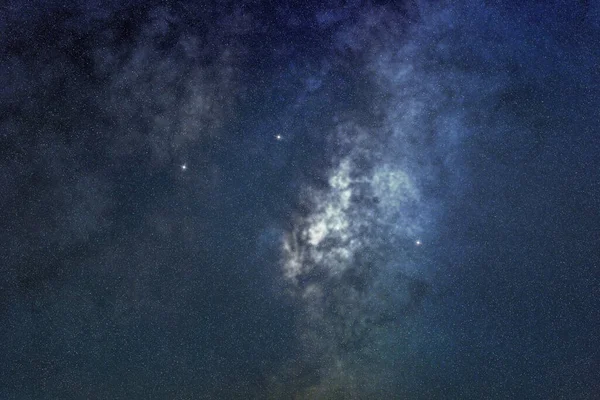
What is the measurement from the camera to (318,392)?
11234 millimetres

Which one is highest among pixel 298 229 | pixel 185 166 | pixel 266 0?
pixel 266 0

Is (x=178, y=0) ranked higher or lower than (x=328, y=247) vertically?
higher

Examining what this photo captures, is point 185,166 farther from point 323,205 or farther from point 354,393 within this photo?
point 354,393

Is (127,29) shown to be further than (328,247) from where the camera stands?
No

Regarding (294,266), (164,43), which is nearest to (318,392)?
(294,266)

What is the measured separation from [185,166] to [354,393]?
903 cm

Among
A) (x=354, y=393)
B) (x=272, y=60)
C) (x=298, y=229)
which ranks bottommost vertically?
(x=354, y=393)

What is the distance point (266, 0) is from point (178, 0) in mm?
2500

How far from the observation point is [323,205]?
1052cm

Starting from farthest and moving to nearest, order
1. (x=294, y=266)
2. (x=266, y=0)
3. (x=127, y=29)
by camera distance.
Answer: (x=294, y=266)
(x=266, y=0)
(x=127, y=29)

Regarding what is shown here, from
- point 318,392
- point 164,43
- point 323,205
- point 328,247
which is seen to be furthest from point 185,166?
point 318,392

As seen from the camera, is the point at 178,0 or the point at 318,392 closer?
the point at 178,0

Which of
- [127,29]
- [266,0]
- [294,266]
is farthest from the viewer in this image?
[294,266]

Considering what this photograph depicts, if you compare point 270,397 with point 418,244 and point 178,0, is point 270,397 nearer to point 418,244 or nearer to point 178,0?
point 418,244
